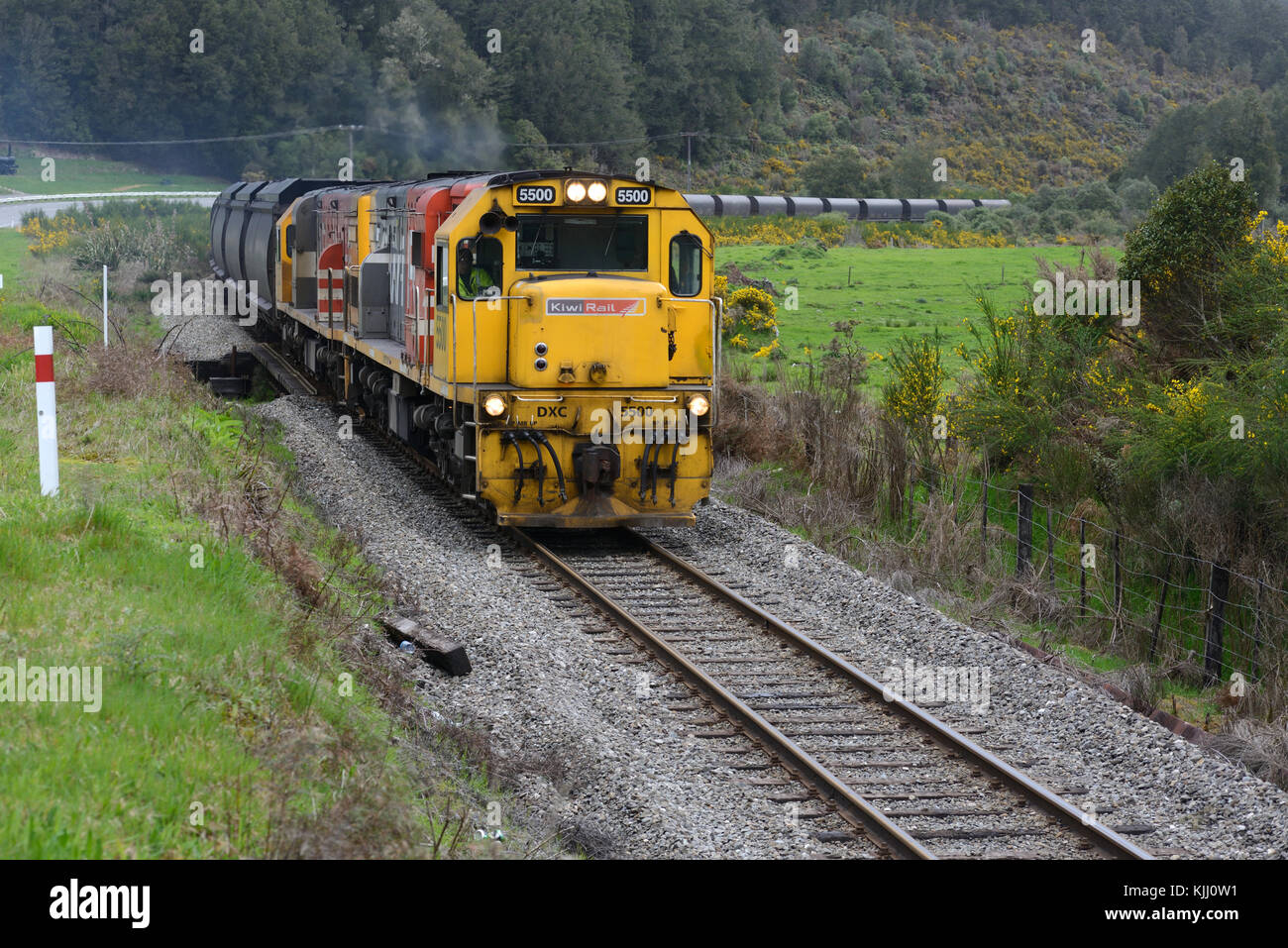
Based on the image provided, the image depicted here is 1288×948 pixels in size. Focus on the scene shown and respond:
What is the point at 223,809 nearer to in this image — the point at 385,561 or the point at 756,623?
the point at 756,623

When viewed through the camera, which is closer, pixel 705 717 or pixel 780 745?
pixel 780 745

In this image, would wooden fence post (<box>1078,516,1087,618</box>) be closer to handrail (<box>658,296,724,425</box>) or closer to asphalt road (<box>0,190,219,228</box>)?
handrail (<box>658,296,724,425</box>)

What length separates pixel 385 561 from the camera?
1313 centimetres

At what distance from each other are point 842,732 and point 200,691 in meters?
4.28

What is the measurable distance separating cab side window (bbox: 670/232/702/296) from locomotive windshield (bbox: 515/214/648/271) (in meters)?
0.30

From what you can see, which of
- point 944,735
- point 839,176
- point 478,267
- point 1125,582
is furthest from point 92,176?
point 944,735

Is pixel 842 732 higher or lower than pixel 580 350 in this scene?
lower

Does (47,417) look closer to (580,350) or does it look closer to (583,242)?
(580,350)

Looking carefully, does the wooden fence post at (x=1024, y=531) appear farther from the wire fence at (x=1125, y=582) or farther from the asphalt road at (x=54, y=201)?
the asphalt road at (x=54, y=201)

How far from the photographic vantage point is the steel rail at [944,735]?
7.31m

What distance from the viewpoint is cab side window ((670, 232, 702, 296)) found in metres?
14.4

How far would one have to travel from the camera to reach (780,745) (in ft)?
28.6

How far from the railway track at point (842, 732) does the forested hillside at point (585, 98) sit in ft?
110
